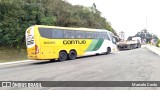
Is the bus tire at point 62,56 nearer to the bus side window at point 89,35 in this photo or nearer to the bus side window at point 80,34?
the bus side window at point 80,34

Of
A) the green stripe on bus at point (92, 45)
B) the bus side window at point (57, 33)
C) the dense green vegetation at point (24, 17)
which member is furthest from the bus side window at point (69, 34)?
the dense green vegetation at point (24, 17)

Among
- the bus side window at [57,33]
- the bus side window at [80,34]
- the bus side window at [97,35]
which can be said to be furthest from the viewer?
the bus side window at [97,35]

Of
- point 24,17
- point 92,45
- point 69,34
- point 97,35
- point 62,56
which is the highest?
point 24,17

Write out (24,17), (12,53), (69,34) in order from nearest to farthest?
(69,34) → (12,53) → (24,17)

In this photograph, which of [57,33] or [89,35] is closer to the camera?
[57,33]

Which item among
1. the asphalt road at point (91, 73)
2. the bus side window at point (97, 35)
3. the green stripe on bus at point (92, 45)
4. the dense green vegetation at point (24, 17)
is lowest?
the asphalt road at point (91, 73)

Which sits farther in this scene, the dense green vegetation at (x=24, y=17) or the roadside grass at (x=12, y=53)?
the dense green vegetation at (x=24, y=17)

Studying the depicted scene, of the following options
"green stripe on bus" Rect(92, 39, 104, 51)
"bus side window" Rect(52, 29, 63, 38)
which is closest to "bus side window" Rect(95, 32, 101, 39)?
"green stripe on bus" Rect(92, 39, 104, 51)

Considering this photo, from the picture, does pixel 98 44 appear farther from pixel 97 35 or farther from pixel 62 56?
pixel 62 56

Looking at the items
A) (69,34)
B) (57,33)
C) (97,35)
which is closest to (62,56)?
(57,33)

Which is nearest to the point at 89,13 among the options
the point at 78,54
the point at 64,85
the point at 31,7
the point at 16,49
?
the point at 31,7

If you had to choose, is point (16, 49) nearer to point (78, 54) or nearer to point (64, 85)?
point (78, 54)

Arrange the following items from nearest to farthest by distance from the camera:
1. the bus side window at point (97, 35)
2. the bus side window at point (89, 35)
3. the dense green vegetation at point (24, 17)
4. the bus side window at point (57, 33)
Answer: the bus side window at point (57, 33), the bus side window at point (89, 35), the bus side window at point (97, 35), the dense green vegetation at point (24, 17)

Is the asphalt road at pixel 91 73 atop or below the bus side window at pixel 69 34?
below
